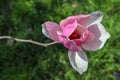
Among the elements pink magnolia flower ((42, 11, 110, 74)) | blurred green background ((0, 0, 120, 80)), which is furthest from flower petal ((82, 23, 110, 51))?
blurred green background ((0, 0, 120, 80))

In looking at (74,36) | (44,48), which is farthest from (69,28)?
(44,48)

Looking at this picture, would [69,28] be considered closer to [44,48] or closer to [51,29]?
[51,29]

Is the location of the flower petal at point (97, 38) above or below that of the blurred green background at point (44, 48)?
above

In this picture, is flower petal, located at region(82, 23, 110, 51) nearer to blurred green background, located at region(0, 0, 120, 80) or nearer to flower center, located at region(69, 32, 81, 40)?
flower center, located at region(69, 32, 81, 40)

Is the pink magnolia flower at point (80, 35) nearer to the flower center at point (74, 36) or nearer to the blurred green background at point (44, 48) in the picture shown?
the flower center at point (74, 36)

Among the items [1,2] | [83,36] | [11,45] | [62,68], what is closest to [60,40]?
[83,36]

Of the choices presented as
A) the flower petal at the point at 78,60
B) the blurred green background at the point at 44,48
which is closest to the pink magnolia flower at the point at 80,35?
the flower petal at the point at 78,60
